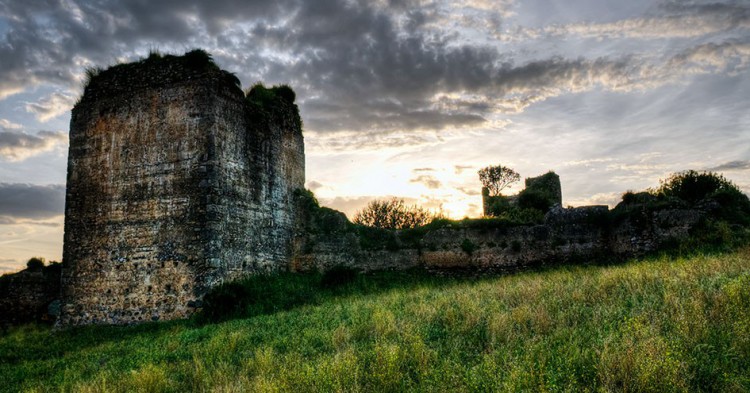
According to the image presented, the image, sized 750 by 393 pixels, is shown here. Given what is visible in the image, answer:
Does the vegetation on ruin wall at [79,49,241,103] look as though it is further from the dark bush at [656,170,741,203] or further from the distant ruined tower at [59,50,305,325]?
the dark bush at [656,170,741,203]

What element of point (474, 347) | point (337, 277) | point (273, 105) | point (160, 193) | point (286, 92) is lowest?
point (474, 347)

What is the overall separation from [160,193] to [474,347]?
11.2 meters

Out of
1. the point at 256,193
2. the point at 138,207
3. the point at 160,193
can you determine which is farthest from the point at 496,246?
the point at 138,207

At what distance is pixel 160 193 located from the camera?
47.5ft

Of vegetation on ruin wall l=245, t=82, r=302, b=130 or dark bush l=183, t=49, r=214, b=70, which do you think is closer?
dark bush l=183, t=49, r=214, b=70

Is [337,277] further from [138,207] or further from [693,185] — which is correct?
[693,185]

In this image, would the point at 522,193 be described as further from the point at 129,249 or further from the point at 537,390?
the point at 537,390

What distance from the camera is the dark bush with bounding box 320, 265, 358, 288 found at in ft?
55.0

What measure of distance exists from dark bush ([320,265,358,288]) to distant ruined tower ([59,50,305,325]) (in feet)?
6.22

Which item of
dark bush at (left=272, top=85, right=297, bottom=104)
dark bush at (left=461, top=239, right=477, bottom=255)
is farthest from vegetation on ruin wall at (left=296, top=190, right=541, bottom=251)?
dark bush at (left=272, top=85, right=297, bottom=104)

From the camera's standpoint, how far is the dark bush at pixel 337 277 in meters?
16.8

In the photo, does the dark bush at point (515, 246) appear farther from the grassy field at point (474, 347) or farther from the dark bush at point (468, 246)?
the grassy field at point (474, 347)

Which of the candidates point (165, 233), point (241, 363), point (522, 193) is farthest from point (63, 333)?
point (522, 193)

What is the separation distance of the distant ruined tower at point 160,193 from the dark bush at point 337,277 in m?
1.90
